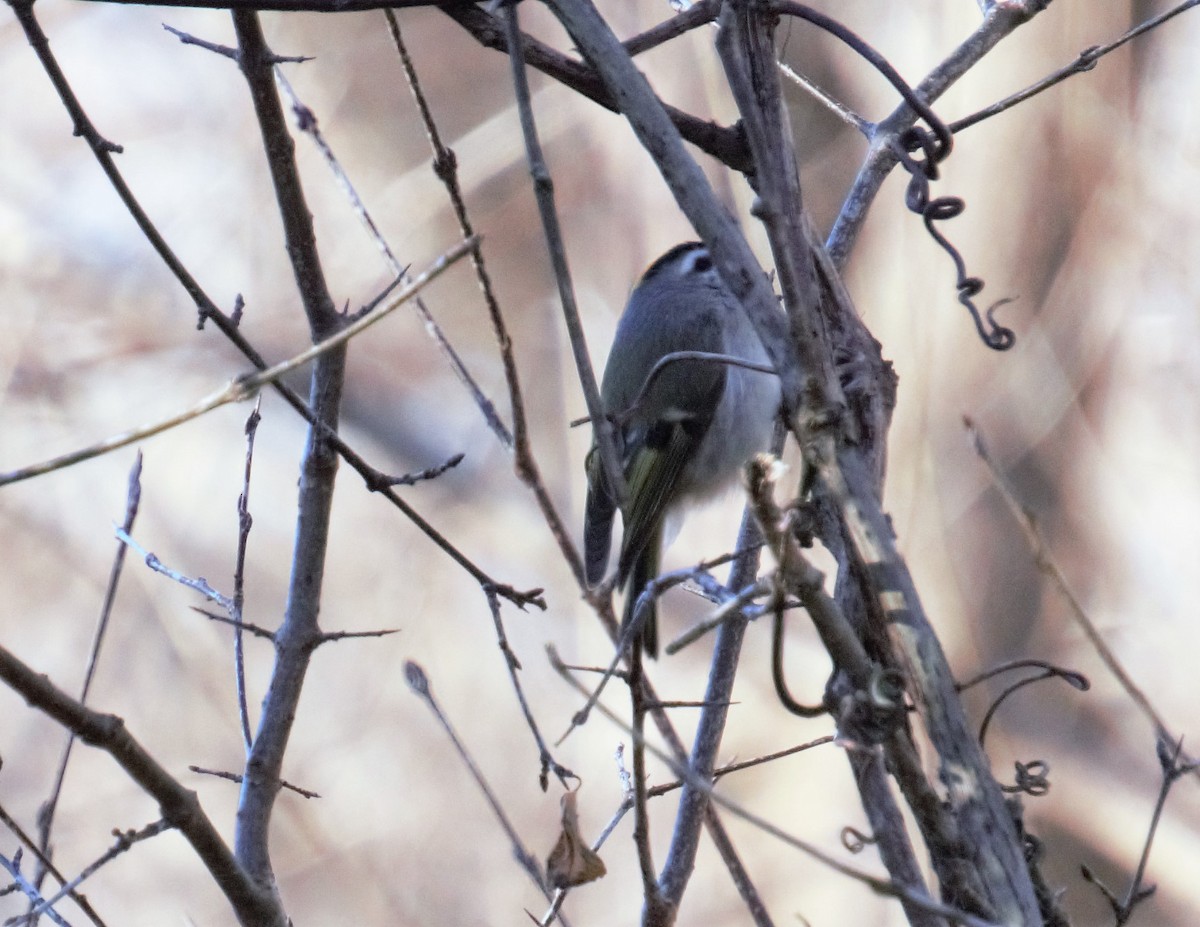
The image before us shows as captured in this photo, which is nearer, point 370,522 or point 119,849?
point 119,849

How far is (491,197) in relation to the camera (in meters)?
3.99

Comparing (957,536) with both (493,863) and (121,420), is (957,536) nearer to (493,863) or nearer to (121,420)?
(493,863)

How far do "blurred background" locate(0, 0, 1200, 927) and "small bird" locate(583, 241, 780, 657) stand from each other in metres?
0.93

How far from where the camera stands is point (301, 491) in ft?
4.27

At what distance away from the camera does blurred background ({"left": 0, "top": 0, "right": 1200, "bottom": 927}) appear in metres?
3.33

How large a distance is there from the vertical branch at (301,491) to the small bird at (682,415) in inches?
33.4

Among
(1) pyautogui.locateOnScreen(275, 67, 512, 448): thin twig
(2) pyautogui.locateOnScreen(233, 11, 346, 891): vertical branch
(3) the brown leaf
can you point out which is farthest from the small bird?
(3) the brown leaf

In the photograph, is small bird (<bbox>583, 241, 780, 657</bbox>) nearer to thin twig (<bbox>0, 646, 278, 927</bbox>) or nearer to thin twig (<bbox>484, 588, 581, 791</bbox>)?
thin twig (<bbox>484, 588, 581, 791</bbox>)

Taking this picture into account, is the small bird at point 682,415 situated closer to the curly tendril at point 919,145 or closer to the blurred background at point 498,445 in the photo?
the blurred background at point 498,445

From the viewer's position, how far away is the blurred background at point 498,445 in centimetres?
333

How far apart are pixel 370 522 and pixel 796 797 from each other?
4.94 ft

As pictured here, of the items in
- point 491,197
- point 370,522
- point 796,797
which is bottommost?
point 796,797

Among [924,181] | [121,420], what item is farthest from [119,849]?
[121,420]

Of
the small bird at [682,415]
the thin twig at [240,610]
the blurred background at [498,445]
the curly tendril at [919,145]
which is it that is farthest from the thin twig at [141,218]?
the blurred background at [498,445]
